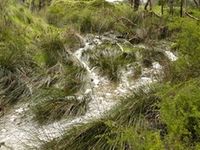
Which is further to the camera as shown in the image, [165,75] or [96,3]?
[96,3]

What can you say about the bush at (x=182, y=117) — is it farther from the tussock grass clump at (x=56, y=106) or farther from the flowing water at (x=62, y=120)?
the tussock grass clump at (x=56, y=106)

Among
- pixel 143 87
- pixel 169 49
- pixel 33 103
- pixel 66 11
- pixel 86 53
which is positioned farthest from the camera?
pixel 66 11

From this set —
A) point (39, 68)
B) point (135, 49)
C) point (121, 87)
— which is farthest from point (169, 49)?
point (39, 68)

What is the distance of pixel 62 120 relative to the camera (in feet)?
22.6

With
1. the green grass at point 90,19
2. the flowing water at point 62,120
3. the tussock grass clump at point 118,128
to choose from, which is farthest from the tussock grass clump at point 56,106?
the green grass at point 90,19

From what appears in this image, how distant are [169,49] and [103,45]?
1.68 meters

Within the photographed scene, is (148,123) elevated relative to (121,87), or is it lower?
elevated

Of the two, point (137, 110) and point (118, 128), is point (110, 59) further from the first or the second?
point (118, 128)

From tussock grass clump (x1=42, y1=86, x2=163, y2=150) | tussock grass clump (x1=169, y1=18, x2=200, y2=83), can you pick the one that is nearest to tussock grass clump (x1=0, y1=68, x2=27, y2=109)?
tussock grass clump (x1=42, y1=86, x2=163, y2=150)

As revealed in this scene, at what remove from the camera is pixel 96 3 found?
1781cm

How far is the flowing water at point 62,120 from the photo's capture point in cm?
608

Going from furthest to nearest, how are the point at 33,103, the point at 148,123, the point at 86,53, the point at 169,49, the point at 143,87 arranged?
the point at 169,49 < the point at 86,53 < the point at 33,103 < the point at 143,87 < the point at 148,123

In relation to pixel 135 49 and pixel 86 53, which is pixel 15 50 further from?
pixel 135 49

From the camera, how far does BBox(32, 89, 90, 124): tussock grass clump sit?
6922mm
